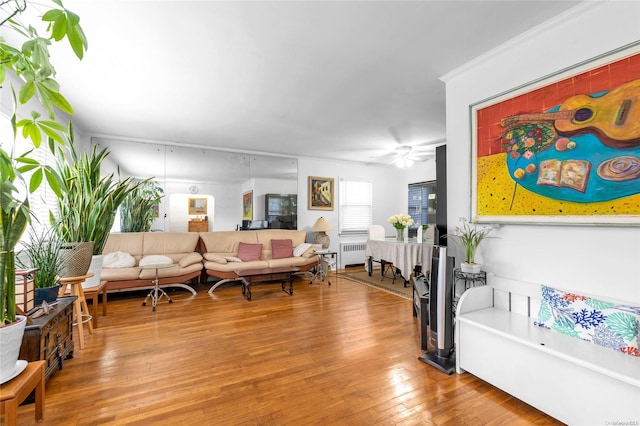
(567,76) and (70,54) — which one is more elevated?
(70,54)

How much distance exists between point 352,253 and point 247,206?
9.16 ft

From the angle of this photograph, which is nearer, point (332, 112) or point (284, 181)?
point (332, 112)

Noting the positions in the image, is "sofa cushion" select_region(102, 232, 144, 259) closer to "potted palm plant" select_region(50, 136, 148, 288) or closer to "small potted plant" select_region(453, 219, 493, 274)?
"potted palm plant" select_region(50, 136, 148, 288)

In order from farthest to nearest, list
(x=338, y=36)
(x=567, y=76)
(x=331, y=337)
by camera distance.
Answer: (x=331, y=337) < (x=338, y=36) < (x=567, y=76)

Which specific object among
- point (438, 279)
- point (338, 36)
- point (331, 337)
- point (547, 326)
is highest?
point (338, 36)

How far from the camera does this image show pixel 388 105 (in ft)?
11.8

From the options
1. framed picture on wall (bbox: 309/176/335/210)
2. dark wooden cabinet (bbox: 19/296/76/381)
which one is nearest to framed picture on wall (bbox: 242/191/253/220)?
framed picture on wall (bbox: 309/176/335/210)

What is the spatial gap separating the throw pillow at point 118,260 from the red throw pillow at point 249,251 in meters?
1.66

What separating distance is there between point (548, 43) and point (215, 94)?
3076 mm

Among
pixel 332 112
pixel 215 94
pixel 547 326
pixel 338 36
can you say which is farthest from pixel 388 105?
pixel 547 326

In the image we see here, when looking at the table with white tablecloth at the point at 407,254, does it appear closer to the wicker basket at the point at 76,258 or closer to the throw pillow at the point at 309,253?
the throw pillow at the point at 309,253

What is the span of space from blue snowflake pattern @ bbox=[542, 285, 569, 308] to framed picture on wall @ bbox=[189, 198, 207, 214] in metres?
5.21

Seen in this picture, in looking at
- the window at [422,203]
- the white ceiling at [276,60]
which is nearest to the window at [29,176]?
the white ceiling at [276,60]

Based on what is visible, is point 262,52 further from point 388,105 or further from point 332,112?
point 388,105
